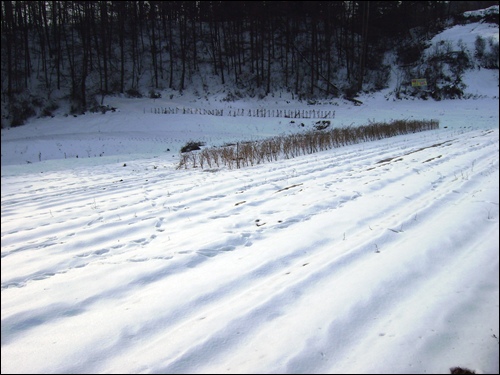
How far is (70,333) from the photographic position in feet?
6.20

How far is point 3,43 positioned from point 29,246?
137 ft

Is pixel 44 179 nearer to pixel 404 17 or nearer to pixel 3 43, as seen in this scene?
pixel 3 43

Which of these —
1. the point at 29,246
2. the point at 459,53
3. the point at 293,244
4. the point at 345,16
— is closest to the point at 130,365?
the point at 293,244

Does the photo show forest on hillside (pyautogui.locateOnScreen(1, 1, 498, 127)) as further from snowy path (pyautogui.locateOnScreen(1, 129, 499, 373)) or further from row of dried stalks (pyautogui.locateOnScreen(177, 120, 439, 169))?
snowy path (pyautogui.locateOnScreen(1, 129, 499, 373))

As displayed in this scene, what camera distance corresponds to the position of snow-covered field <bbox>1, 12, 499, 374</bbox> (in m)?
1.62

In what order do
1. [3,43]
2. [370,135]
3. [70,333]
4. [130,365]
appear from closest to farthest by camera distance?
[130,365]
[70,333]
[370,135]
[3,43]

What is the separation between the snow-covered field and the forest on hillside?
30748 millimetres

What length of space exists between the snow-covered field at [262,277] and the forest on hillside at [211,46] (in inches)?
1211

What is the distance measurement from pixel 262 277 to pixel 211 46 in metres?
41.7

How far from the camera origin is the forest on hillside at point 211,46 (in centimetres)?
3388

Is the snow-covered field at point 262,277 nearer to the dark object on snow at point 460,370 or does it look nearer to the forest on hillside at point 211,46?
the dark object on snow at point 460,370

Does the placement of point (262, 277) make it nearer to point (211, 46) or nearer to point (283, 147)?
point (283, 147)

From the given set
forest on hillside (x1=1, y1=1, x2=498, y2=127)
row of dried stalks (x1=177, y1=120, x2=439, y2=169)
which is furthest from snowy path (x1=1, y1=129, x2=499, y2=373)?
forest on hillside (x1=1, y1=1, x2=498, y2=127)

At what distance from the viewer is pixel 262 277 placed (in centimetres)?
246
